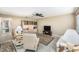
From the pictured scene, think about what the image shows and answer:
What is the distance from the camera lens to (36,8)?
179 cm

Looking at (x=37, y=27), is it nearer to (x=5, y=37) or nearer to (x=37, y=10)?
(x=37, y=10)

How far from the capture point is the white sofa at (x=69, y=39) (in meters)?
1.76

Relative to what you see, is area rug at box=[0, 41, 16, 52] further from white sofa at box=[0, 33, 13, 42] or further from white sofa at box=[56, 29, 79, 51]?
white sofa at box=[56, 29, 79, 51]

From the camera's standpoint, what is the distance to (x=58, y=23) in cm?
178

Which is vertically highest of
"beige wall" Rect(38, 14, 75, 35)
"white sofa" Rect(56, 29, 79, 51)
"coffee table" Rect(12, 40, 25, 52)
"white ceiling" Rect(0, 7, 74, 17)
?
"white ceiling" Rect(0, 7, 74, 17)

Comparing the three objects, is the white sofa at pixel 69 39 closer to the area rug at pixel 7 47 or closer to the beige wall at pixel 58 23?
the beige wall at pixel 58 23

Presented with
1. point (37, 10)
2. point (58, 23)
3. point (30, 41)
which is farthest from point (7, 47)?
point (58, 23)

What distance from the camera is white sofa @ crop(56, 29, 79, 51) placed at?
5.76ft

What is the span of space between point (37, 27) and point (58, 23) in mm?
286

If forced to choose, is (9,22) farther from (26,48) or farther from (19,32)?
(26,48)

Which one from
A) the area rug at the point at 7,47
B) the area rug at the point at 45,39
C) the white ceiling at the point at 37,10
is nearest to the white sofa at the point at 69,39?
the area rug at the point at 45,39

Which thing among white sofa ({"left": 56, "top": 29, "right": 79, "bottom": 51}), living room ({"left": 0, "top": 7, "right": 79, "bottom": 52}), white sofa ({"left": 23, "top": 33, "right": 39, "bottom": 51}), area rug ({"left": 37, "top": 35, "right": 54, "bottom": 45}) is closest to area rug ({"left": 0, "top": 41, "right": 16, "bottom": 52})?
living room ({"left": 0, "top": 7, "right": 79, "bottom": 52})

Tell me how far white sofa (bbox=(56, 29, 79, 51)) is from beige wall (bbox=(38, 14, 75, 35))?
0.22ft
